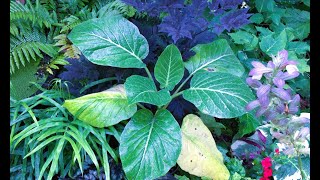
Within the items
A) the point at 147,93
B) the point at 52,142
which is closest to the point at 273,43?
the point at 147,93

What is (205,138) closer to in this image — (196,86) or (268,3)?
(196,86)

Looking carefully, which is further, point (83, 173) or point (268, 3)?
point (268, 3)

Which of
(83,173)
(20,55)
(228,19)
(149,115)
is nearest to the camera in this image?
(83,173)

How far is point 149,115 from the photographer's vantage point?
195 cm

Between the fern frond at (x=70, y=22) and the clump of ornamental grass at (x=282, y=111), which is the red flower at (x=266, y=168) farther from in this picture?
the fern frond at (x=70, y=22)

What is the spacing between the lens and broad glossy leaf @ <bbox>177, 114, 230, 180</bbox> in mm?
1852

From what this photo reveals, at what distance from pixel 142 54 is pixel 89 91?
370 mm

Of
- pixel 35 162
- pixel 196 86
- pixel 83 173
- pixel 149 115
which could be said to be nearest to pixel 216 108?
pixel 196 86

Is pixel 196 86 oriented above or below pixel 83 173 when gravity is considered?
above

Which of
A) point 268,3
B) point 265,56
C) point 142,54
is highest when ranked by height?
point 142,54

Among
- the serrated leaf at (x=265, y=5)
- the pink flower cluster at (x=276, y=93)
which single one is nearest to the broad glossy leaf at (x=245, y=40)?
the serrated leaf at (x=265, y=5)

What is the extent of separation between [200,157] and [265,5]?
4.90ft

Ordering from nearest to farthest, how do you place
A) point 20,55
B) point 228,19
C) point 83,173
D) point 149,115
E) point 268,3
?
point 83,173 < point 149,115 < point 228,19 < point 20,55 < point 268,3

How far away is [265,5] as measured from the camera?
2908 millimetres
